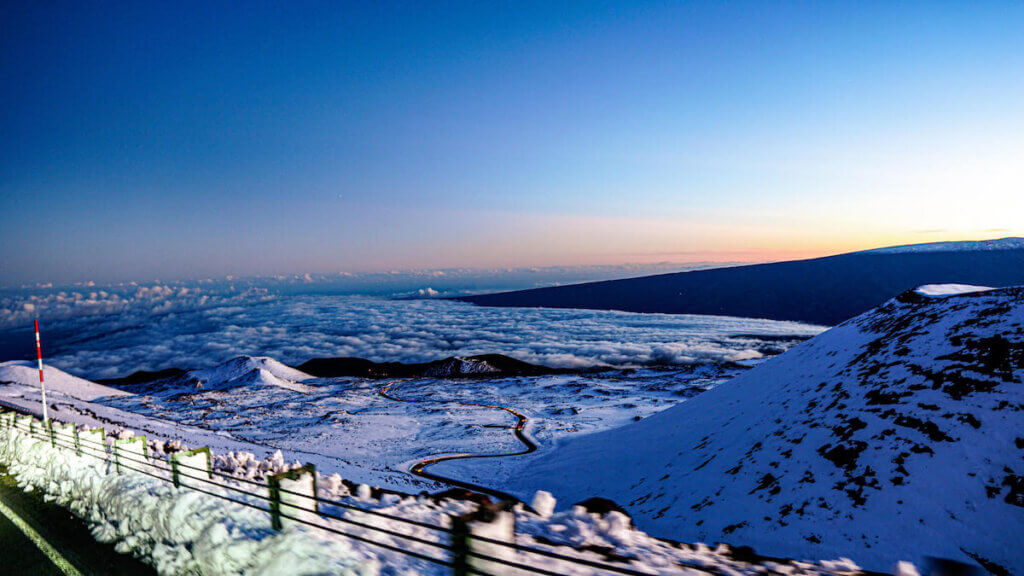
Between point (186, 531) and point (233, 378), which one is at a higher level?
point (186, 531)

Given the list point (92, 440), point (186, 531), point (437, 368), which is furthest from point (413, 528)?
point (437, 368)

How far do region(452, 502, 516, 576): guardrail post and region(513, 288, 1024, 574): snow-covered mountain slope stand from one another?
811cm

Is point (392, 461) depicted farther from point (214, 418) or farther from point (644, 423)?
point (214, 418)

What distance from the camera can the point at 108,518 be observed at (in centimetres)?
763

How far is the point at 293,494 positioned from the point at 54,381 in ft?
400

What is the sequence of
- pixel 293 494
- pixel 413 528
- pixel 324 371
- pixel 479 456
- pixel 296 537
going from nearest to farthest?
pixel 296 537 → pixel 293 494 → pixel 413 528 → pixel 479 456 → pixel 324 371

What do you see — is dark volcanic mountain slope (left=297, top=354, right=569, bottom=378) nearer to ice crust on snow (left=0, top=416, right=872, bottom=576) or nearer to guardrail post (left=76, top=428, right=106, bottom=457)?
guardrail post (left=76, top=428, right=106, bottom=457)

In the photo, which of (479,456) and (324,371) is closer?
(479,456)

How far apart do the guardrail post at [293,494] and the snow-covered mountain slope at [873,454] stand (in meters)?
9.38

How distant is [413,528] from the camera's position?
267 inches

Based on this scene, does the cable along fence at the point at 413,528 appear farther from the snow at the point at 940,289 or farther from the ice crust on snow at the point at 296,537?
the snow at the point at 940,289

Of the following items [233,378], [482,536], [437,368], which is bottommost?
[437,368]

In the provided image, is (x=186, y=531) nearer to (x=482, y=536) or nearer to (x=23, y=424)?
(x=482, y=536)

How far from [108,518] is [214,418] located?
2643 inches
